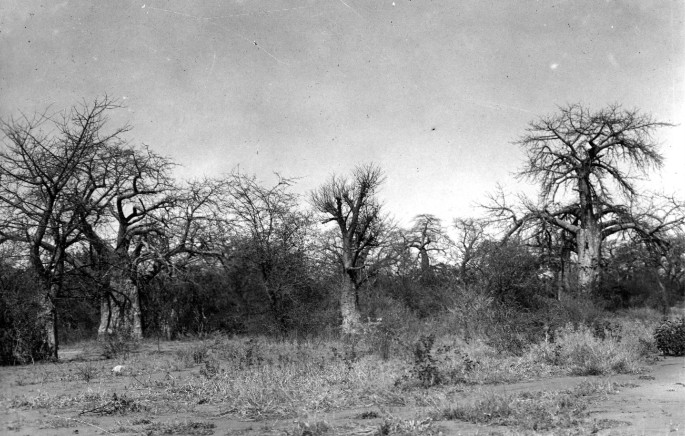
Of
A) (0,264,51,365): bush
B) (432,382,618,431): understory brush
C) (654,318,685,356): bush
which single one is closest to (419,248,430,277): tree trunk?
(654,318,685,356): bush

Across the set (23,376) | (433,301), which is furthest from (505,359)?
(433,301)

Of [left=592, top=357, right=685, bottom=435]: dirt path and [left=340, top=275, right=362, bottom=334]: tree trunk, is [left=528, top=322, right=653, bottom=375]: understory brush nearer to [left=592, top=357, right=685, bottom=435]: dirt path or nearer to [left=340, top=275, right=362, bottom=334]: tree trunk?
[left=592, top=357, right=685, bottom=435]: dirt path

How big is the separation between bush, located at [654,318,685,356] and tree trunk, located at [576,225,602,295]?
35.0ft

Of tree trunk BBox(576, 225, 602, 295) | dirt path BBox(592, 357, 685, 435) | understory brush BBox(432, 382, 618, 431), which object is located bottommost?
dirt path BBox(592, 357, 685, 435)

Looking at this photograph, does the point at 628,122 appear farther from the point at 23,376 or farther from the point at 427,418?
the point at 23,376

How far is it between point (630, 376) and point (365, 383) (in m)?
4.83

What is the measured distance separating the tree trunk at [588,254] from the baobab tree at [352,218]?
914 cm

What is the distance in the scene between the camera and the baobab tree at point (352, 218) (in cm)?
2275

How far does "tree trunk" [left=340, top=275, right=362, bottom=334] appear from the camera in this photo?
73.4ft

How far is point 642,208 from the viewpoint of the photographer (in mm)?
24844

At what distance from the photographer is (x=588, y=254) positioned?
83.3ft

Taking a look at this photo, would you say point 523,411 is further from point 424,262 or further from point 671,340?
point 424,262

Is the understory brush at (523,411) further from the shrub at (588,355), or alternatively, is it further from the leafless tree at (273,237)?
the leafless tree at (273,237)

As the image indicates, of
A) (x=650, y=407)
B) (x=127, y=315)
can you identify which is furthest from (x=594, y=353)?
(x=127, y=315)
